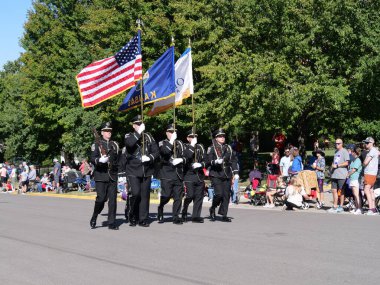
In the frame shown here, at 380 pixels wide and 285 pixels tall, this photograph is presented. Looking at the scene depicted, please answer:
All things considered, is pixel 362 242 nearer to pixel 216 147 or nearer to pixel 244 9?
pixel 216 147

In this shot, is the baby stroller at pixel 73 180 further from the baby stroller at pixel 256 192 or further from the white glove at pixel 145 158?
the white glove at pixel 145 158

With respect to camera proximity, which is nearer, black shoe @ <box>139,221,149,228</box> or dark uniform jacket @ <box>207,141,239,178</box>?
black shoe @ <box>139,221,149,228</box>

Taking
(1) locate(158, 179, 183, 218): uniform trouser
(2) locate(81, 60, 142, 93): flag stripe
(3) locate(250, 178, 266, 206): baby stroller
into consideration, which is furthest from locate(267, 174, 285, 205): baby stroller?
(2) locate(81, 60, 142, 93): flag stripe

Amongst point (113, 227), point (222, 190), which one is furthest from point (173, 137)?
point (113, 227)

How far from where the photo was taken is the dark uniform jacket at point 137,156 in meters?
12.2

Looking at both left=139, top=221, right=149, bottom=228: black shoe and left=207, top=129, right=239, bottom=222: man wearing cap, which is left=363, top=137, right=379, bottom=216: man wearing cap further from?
left=139, top=221, right=149, bottom=228: black shoe

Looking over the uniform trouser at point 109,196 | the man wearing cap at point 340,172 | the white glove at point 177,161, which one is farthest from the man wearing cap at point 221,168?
the man wearing cap at point 340,172

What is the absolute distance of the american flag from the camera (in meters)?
13.1

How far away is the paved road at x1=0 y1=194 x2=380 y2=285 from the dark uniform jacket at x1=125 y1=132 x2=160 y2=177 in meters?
1.22

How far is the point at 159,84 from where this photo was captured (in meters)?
14.1

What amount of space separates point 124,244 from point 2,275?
2721 millimetres

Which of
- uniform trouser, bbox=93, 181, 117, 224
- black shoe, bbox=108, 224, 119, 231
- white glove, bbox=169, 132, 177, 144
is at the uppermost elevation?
white glove, bbox=169, 132, 177, 144

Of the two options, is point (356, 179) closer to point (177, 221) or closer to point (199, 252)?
point (177, 221)

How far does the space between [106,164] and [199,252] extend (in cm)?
377
